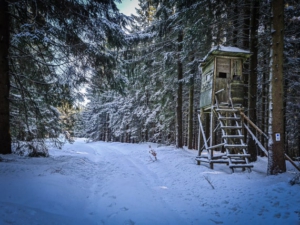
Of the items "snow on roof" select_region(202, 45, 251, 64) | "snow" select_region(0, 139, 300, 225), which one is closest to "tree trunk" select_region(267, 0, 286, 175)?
"snow" select_region(0, 139, 300, 225)

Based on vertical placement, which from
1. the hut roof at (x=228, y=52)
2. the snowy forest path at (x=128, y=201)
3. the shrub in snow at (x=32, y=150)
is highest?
the hut roof at (x=228, y=52)

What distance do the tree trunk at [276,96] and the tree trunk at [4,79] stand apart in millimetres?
9960

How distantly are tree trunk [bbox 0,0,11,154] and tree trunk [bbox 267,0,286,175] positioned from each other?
996 cm

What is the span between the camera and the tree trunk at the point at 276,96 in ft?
18.5

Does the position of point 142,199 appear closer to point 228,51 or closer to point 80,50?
point 80,50

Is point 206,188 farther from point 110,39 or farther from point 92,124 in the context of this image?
point 92,124

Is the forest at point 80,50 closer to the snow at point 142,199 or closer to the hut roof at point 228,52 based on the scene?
the hut roof at point 228,52

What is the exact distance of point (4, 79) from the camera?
716 centimetres

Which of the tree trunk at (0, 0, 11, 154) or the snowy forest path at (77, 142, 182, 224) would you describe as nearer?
the snowy forest path at (77, 142, 182, 224)

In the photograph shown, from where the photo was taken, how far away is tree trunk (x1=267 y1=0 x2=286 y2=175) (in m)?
5.64

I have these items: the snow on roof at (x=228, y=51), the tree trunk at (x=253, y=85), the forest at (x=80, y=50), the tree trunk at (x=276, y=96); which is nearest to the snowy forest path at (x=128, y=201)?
the tree trunk at (x=276, y=96)

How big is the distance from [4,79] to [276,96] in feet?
33.9

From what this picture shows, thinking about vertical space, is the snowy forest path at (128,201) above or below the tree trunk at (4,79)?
below

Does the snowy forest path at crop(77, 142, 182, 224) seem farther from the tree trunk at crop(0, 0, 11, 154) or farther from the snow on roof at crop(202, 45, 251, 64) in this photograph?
the snow on roof at crop(202, 45, 251, 64)
